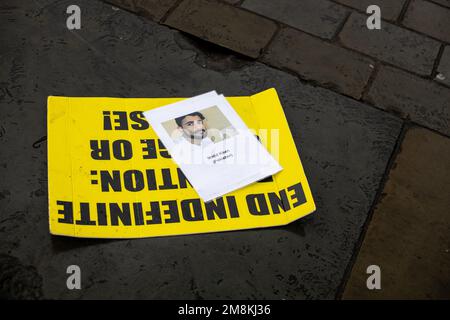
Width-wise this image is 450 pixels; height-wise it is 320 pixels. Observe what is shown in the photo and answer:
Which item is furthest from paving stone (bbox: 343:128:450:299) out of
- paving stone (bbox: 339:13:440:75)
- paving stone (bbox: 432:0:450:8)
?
paving stone (bbox: 432:0:450:8)

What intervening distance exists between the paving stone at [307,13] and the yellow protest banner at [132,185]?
1.56 feet

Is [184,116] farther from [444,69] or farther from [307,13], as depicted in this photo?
[444,69]

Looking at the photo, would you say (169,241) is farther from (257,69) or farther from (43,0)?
(43,0)

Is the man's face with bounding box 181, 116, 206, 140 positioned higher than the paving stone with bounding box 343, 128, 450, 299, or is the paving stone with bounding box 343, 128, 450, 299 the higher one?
the man's face with bounding box 181, 116, 206, 140

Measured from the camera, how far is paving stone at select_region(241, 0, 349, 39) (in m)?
1.48

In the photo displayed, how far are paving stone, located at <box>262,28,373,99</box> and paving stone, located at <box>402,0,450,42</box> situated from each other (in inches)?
10.8

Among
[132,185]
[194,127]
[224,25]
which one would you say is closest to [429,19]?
[224,25]

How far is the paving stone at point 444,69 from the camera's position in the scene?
1.41 metres

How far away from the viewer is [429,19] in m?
1.57

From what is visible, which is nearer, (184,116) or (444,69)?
(184,116)

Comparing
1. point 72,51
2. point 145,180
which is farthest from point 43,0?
point 145,180

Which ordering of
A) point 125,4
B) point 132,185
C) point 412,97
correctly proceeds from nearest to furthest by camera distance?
point 132,185 < point 412,97 < point 125,4

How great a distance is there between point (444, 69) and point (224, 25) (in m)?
0.70

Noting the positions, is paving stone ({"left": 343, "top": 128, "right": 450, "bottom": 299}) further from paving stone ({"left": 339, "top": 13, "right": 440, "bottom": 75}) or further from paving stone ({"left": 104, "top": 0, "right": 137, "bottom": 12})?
paving stone ({"left": 104, "top": 0, "right": 137, "bottom": 12})
